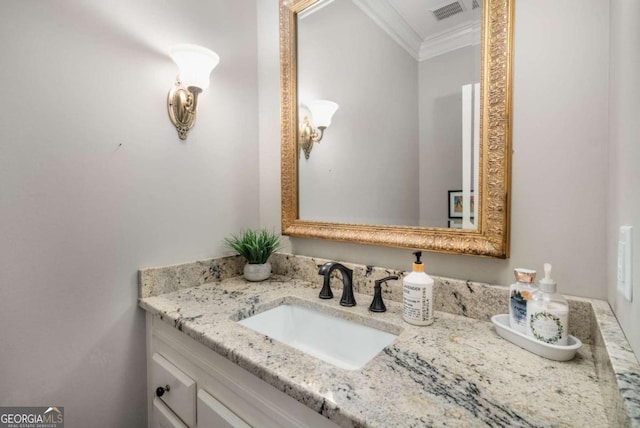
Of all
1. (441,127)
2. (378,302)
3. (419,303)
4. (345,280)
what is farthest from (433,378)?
(441,127)

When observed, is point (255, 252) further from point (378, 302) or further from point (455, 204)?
point (455, 204)

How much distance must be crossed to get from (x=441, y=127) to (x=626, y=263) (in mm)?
569

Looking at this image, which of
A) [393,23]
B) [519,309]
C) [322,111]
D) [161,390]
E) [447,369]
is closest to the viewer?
[447,369]

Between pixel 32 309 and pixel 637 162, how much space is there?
1.37 meters

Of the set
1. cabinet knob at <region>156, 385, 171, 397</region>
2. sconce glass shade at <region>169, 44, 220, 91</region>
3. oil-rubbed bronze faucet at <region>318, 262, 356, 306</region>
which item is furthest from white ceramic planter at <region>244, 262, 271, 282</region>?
sconce glass shade at <region>169, 44, 220, 91</region>

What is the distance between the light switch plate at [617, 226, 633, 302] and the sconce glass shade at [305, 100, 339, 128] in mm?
931

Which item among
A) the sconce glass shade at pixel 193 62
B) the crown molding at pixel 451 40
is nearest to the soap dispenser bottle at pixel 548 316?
the crown molding at pixel 451 40

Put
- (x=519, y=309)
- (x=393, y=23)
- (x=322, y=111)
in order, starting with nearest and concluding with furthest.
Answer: (x=519, y=309) < (x=393, y=23) < (x=322, y=111)

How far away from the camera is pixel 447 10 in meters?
0.88

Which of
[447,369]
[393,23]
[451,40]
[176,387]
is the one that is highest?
[393,23]

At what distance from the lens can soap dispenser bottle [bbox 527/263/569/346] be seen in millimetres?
614

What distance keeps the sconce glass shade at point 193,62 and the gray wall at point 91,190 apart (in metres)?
0.09

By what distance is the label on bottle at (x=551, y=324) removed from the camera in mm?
613

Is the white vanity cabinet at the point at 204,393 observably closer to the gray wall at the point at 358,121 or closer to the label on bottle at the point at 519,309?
the label on bottle at the point at 519,309
